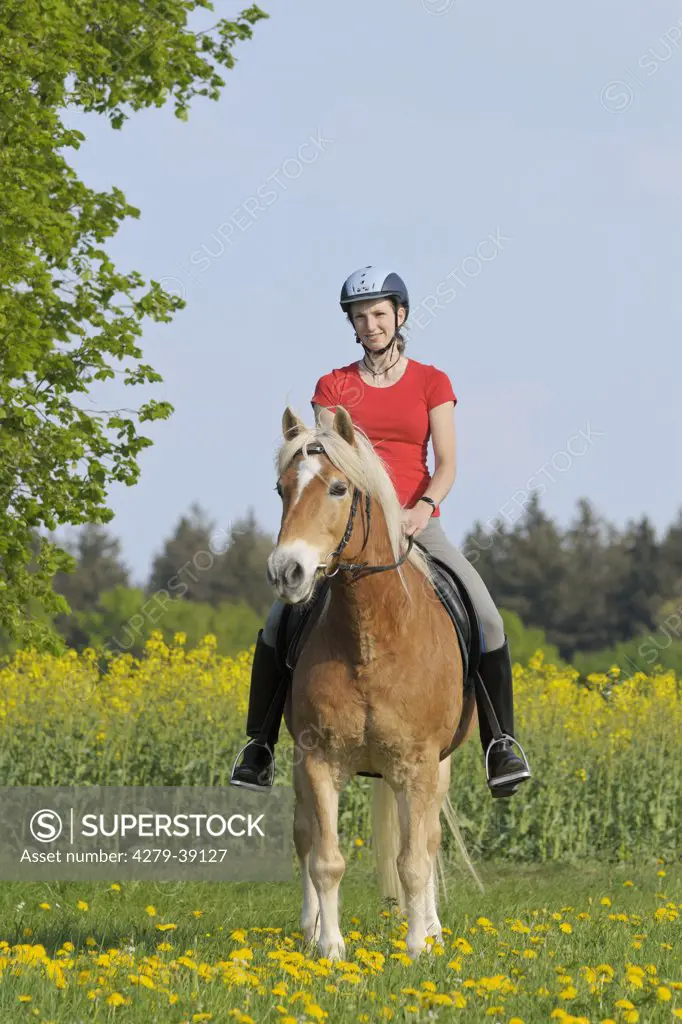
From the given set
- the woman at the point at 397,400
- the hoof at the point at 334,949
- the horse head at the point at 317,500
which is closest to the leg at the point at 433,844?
the hoof at the point at 334,949

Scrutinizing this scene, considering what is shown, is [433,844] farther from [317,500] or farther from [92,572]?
[92,572]

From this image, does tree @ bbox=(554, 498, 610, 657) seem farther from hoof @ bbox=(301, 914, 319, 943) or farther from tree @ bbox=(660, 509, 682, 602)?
hoof @ bbox=(301, 914, 319, 943)

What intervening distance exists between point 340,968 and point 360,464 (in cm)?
213

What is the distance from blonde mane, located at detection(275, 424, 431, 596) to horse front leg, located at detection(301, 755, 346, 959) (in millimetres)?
971

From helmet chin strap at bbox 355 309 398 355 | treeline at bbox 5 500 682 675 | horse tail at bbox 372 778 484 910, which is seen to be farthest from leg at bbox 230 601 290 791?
treeline at bbox 5 500 682 675

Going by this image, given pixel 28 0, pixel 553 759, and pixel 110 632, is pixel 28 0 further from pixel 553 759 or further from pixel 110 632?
pixel 110 632

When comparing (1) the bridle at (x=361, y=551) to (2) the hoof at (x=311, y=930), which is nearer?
(1) the bridle at (x=361, y=551)

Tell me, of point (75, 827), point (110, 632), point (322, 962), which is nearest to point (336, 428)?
point (322, 962)

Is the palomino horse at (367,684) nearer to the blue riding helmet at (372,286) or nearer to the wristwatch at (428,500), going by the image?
the wristwatch at (428,500)

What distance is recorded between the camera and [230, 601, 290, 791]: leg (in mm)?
7012

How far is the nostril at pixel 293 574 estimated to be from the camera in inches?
200

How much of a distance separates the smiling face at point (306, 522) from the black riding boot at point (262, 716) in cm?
166

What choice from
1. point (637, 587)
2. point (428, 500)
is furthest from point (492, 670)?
point (637, 587)

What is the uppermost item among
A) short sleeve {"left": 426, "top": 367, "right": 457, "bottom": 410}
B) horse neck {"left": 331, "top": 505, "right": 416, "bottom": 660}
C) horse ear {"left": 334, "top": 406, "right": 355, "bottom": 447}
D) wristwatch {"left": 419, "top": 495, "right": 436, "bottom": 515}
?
short sleeve {"left": 426, "top": 367, "right": 457, "bottom": 410}
